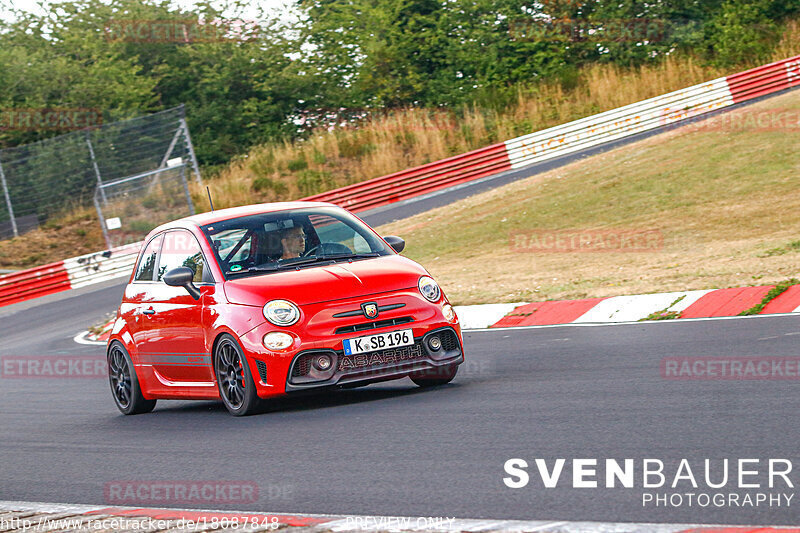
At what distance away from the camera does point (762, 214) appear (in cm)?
1823

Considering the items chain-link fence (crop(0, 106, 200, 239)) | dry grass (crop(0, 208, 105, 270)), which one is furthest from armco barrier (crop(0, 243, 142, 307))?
dry grass (crop(0, 208, 105, 270))

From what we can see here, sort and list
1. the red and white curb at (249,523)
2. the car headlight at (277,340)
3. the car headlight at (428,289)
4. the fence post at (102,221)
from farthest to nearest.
→ the fence post at (102,221), the car headlight at (428,289), the car headlight at (277,340), the red and white curb at (249,523)

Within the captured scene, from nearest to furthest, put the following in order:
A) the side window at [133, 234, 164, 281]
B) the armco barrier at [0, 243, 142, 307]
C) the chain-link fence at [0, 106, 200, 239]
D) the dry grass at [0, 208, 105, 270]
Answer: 1. the side window at [133, 234, 164, 281]
2. the armco barrier at [0, 243, 142, 307]
3. the chain-link fence at [0, 106, 200, 239]
4. the dry grass at [0, 208, 105, 270]

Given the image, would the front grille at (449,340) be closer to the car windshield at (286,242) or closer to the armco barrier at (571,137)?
the car windshield at (286,242)

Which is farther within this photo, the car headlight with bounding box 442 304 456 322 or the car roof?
the car roof

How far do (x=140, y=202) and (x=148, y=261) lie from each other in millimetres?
20770

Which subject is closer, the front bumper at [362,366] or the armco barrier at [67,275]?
the front bumper at [362,366]

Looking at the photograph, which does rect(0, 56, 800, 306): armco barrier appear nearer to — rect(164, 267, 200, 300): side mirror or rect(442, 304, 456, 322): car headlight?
rect(164, 267, 200, 300): side mirror

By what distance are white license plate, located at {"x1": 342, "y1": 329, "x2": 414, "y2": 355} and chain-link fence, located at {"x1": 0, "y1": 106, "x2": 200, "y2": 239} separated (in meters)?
22.8

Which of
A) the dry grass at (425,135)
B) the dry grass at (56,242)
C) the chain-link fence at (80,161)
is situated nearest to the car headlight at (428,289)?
the chain-link fence at (80,161)

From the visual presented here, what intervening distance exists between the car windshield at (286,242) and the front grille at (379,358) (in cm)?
104

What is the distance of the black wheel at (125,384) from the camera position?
9922 millimetres

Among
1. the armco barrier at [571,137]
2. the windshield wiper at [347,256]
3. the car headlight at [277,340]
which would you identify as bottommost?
the armco barrier at [571,137]

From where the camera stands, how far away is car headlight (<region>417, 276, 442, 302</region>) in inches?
333
